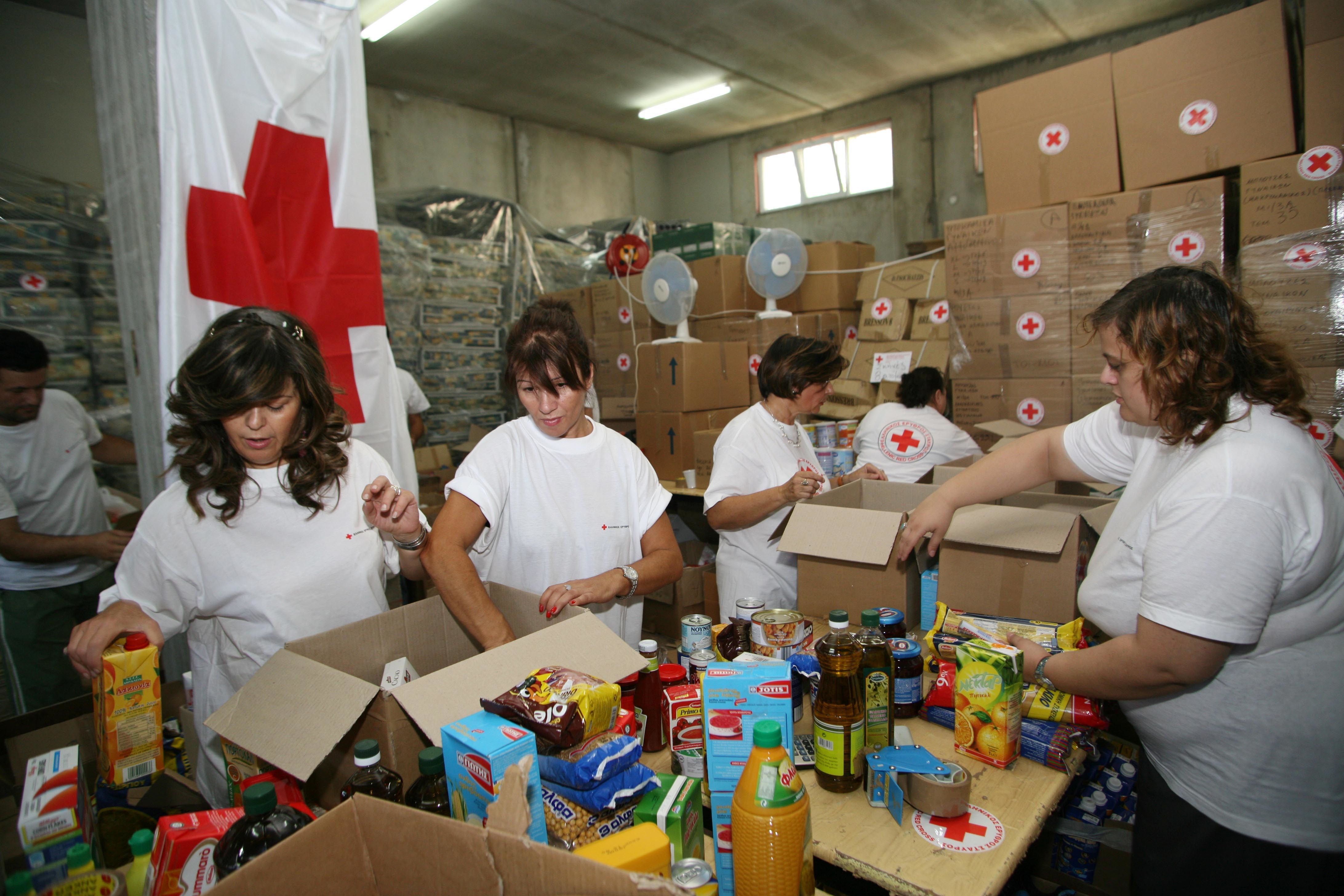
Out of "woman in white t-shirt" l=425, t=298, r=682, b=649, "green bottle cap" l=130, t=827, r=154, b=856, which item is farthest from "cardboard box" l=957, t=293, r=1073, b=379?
"green bottle cap" l=130, t=827, r=154, b=856

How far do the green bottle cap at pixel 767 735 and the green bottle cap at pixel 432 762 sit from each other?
43 cm

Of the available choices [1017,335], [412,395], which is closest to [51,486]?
[412,395]

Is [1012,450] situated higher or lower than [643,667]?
higher

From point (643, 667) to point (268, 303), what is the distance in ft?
5.17

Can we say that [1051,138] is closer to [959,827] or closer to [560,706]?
[959,827]

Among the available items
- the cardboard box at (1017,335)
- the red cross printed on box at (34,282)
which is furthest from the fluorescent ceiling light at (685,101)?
the red cross printed on box at (34,282)

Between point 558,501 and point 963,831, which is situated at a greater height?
point 558,501

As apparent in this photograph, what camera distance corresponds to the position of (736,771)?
1.03 metres

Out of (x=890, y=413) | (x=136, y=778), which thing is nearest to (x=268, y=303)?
(x=136, y=778)

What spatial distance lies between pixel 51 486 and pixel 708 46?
5.36m

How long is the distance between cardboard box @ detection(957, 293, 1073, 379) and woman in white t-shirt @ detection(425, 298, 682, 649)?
2837 millimetres

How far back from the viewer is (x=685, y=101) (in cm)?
692

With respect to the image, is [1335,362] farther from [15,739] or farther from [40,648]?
[40,648]

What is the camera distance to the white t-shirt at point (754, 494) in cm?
239
